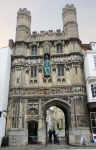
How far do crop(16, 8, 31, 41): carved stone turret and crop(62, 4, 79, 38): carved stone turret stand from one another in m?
5.76

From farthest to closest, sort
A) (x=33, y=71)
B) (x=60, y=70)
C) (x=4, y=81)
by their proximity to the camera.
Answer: (x=33, y=71) < (x=60, y=70) < (x=4, y=81)

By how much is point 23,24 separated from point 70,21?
734 centimetres

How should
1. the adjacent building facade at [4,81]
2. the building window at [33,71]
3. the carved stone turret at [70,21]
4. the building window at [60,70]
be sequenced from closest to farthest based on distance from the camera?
the adjacent building facade at [4,81] < the building window at [60,70] < the building window at [33,71] < the carved stone turret at [70,21]

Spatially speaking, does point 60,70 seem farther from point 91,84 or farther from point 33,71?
point 91,84

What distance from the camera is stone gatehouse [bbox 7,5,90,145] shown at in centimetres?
1772

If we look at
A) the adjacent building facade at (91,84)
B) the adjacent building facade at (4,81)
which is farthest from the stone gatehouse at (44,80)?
the adjacent building facade at (91,84)

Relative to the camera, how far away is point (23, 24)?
23.0 metres

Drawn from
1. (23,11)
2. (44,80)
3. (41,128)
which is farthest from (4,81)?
(23,11)

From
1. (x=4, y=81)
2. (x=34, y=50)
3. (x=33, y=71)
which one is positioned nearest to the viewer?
(x=4, y=81)

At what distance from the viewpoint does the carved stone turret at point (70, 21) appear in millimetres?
21812

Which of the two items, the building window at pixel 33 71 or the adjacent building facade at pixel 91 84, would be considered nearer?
the adjacent building facade at pixel 91 84

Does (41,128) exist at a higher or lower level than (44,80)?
lower

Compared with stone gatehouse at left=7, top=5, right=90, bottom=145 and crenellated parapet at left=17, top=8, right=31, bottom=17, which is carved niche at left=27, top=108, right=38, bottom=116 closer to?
stone gatehouse at left=7, top=5, right=90, bottom=145

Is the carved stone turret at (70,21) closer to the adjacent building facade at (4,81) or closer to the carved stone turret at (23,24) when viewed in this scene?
the carved stone turret at (23,24)
